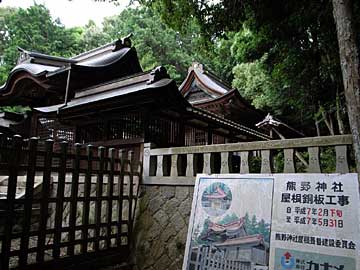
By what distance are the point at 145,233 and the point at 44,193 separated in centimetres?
200

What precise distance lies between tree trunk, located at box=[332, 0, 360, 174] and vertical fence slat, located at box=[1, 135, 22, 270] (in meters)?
4.08

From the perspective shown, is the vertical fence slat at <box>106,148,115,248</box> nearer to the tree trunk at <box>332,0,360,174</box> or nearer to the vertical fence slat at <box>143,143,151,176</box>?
the vertical fence slat at <box>143,143,151,176</box>

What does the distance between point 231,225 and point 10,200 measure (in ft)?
9.55

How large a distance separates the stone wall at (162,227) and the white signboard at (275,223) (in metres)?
1.00

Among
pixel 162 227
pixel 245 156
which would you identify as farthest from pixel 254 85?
pixel 162 227

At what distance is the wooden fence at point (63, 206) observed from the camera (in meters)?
3.76

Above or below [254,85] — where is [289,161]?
below

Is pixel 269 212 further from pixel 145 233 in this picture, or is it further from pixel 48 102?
pixel 48 102

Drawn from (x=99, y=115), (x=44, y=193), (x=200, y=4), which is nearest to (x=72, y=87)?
(x=99, y=115)

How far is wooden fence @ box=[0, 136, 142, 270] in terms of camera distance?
3.76 metres

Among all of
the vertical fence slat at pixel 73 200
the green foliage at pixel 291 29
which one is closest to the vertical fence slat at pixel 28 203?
the vertical fence slat at pixel 73 200

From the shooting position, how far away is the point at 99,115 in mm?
7328

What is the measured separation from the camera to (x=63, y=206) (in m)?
4.81

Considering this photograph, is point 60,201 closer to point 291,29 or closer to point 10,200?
point 10,200
